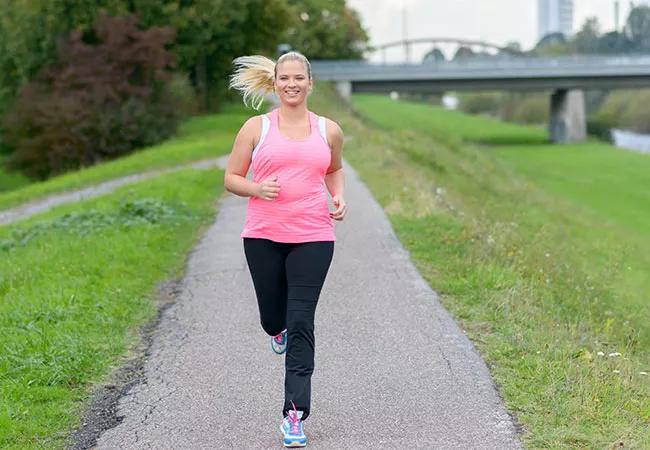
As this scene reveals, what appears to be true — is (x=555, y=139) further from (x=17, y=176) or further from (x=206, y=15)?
(x=17, y=176)

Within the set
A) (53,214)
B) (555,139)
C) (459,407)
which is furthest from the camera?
(555,139)

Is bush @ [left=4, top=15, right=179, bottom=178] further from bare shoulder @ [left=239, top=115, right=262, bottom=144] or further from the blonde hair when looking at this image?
bare shoulder @ [left=239, top=115, right=262, bottom=144]

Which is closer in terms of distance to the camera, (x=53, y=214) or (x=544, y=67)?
(x=53, y=214)

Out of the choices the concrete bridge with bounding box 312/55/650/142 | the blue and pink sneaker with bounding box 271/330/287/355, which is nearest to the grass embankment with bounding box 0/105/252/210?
the concrete bridge with bounding box 312/55/650/142

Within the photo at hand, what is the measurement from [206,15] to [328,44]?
35034 millimetres

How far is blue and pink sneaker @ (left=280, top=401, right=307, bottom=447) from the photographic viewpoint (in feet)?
18.8

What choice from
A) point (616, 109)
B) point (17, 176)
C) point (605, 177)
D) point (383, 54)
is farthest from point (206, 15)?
point (383, 54)

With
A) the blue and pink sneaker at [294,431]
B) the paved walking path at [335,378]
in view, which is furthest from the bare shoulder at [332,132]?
the paved walking path at [335,378]

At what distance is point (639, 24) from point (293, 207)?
131884mm

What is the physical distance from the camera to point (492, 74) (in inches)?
2547

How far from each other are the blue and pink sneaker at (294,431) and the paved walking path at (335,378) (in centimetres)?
11

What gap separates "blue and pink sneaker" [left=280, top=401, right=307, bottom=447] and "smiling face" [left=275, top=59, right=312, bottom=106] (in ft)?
5.39

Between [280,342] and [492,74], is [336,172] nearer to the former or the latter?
[280,342]

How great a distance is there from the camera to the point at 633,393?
6.50 metres
